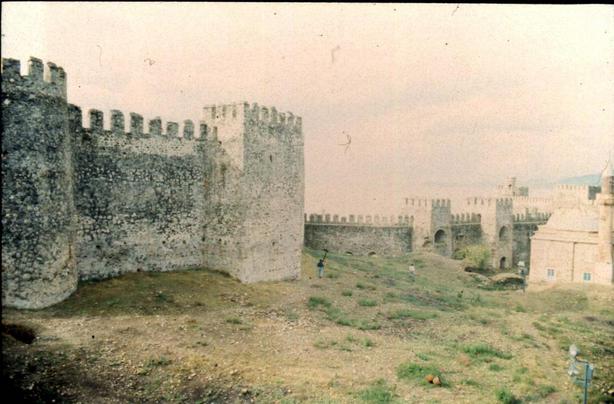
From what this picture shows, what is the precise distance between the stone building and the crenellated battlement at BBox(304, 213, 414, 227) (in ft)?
30.7

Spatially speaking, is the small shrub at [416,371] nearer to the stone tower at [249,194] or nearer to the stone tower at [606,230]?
the stone tower at [249,194]

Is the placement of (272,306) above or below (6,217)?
below

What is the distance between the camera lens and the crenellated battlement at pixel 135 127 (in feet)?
53.1

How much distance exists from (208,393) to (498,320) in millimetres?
13405

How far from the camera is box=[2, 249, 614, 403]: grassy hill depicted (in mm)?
10523

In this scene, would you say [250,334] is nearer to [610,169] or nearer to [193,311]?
[193,311]

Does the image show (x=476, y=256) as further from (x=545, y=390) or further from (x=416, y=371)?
(x=416, y=371)

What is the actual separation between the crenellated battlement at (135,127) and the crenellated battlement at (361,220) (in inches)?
673

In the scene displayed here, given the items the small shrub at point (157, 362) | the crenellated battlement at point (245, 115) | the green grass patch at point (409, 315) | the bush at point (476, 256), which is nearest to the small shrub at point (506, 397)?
the green grass patch at point (409, 315)

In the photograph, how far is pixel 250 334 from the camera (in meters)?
14.0

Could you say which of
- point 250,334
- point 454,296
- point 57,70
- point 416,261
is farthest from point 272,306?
point 416,261

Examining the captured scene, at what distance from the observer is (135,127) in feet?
56.9

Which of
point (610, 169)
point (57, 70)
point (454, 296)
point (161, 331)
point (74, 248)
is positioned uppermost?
point (57, 70)

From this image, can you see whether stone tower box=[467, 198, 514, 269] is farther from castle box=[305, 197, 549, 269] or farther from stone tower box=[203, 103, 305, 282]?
stone tower box=[203, 103, 305, 282]
